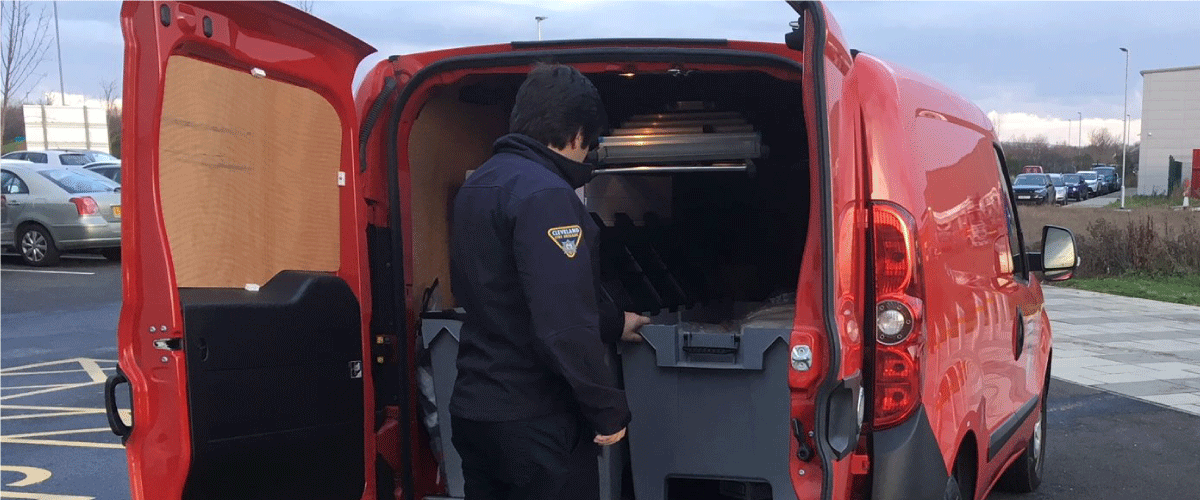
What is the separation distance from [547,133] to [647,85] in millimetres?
1487

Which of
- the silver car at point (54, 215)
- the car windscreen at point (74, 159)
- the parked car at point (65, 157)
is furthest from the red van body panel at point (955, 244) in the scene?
the car windscreen at point (74, 159)

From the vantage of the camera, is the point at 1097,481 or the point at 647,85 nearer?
the point at 647,85

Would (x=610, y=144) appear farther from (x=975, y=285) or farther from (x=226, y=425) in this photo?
(x=226, y=425)

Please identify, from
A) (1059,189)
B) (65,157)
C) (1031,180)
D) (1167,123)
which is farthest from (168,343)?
(1167,123)

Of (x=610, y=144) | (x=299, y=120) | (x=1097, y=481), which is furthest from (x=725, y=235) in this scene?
(x=299, y=120)

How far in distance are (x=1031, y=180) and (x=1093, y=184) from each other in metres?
11.5

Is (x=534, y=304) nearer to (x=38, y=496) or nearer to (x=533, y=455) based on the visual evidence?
(x=533, y=455)

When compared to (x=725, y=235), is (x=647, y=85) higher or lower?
higher

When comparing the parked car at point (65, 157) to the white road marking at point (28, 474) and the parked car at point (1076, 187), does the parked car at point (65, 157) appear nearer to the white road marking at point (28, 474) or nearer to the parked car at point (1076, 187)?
the white road marking at point (28, 474)

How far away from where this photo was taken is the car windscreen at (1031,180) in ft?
142

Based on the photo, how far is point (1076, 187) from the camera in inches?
1943

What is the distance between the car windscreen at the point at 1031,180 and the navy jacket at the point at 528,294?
143 ft

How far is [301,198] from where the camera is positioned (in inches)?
125

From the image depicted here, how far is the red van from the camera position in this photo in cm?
267
